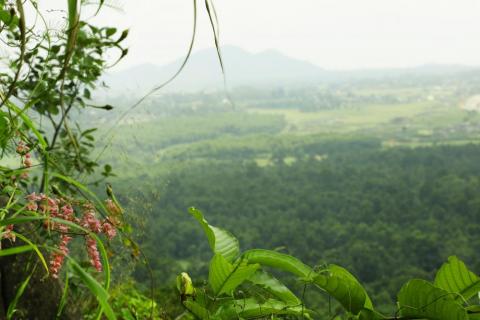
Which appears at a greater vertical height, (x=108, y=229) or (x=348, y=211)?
(x=108, y=229)

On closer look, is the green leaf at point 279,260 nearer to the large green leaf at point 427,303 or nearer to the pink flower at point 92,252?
the large green leaf at point 427,303

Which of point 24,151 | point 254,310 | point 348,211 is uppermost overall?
point 24,151

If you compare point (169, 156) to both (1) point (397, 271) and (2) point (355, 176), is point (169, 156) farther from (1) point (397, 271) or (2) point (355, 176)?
(1) point (397, 271)

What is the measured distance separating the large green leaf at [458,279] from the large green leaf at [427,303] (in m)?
0.02

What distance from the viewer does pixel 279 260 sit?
66cm

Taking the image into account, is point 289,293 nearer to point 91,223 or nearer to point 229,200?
point 91,223

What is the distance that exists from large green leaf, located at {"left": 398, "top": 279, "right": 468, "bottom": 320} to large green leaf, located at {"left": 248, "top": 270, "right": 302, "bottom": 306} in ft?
0.49

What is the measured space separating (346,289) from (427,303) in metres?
0.09

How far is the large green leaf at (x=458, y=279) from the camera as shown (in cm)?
59

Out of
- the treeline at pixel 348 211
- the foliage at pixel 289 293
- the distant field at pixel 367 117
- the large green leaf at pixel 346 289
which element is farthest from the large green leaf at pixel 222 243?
the distant field at pixel 367 117

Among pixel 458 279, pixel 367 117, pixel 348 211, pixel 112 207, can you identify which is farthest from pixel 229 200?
pixel 367 117

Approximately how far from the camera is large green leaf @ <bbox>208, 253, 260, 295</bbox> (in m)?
0.64

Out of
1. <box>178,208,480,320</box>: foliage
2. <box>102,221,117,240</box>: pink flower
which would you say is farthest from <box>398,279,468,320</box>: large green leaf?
<box>102,221,117,240</box>: pink flower

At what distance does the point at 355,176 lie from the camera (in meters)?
41.6
